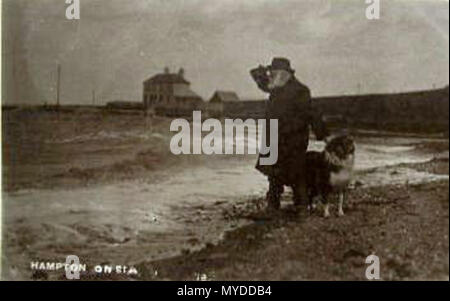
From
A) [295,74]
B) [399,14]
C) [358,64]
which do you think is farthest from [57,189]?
[399,14]

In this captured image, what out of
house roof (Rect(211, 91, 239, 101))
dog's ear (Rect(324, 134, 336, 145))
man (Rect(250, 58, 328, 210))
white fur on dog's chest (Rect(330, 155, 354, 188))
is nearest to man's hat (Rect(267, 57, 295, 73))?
man (Rect(250, 58, 328, 210))

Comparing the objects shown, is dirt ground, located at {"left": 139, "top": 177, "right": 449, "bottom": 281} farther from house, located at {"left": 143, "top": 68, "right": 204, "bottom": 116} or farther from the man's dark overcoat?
house, located at {"left": 143, "top": 68, "right": 204, "bottom": 116}

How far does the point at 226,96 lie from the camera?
230 cm

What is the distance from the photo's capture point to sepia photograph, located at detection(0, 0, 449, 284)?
2201 millimetres

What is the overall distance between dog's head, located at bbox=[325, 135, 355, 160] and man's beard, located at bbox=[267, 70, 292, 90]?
28 centimetres

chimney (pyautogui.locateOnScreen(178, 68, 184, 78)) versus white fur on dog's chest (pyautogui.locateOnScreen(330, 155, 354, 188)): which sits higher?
chimney (pyautogui.locateOnScreen(178, 68, 184, 78))

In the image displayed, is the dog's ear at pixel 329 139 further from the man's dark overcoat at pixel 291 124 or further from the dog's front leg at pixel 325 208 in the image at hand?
the dog's front leg at pixel 325 208

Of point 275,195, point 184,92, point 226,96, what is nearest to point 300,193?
point 275,195

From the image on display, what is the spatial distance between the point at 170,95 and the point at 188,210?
1.42ft

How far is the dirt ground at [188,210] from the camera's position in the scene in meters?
2.18

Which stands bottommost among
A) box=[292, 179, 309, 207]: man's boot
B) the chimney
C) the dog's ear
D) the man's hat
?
box=[292, 179, 309, 207]: man's boot

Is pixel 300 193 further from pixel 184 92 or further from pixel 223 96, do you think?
pixel 184 92

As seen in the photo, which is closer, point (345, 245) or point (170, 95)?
point (345, 245)

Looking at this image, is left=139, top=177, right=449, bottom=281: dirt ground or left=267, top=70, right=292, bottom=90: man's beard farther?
left=267, top=70, right=292, bottom=90: man's beard
